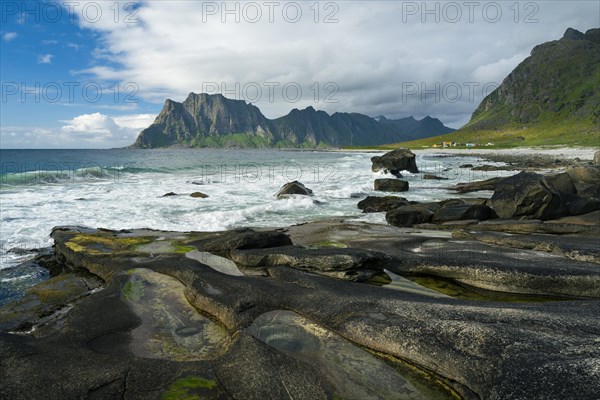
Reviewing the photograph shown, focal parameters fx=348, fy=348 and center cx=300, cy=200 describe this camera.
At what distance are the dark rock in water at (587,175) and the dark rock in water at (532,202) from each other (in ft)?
42.7

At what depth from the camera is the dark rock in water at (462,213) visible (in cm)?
2406

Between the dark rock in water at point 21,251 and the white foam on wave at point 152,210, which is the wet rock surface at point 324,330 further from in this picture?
the white foam on wave at point 152,210

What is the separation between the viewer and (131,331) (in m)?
9.21

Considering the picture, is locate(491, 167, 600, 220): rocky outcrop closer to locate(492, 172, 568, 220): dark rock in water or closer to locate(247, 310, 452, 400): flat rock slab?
locate(492, 172, 568, 220): dark rock in water

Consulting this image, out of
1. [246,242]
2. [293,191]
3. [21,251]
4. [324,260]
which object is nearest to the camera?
[324,260]

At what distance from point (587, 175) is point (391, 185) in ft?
64.4

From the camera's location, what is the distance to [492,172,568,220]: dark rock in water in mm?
23625

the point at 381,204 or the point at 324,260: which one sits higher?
the point at 381,204

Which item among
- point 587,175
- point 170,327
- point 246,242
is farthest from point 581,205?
point 170,327

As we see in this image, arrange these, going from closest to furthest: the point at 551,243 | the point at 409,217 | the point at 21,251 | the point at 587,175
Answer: the point at 551,243 < the point at 21,251 < the point at 409,217 < the point at 587,175

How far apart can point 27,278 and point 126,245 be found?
418cm

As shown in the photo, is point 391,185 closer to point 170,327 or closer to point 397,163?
point 397,163

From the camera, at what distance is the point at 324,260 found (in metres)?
13.3

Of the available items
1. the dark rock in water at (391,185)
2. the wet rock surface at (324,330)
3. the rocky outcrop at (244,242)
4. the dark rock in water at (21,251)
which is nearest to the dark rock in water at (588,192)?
the wet rock surface at (324,330)
